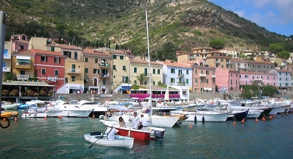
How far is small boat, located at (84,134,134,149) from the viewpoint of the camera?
20500 mm

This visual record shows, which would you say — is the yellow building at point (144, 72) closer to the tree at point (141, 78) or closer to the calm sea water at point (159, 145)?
the tree at point (141, 78)

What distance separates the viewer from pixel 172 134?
27594 mm

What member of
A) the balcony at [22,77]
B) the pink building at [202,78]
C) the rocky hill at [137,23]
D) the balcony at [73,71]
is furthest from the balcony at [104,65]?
the rocky hill at [137,23]

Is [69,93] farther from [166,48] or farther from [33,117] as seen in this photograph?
[166,48]

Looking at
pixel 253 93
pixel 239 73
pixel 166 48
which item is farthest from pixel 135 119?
pixel 166 48

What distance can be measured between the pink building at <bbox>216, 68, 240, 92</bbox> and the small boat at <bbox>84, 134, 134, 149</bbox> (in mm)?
65522

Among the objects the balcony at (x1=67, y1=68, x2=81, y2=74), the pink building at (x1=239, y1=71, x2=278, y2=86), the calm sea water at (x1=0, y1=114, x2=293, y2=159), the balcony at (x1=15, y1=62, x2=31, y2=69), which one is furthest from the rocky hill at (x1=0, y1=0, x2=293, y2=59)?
the calm sea water at (x1=0, y1=114, x2=293, y2=159)

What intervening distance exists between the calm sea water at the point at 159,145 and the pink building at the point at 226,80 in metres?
54.4

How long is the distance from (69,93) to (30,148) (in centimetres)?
3631

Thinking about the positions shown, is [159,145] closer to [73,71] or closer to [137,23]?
[73,71]

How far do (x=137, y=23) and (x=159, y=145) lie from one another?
149 m

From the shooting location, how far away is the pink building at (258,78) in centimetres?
A: 9112

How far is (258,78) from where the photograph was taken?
3745 inches

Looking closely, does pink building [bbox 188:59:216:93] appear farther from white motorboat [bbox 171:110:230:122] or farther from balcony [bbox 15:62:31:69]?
balcony [bbox 15:62:31:69]
